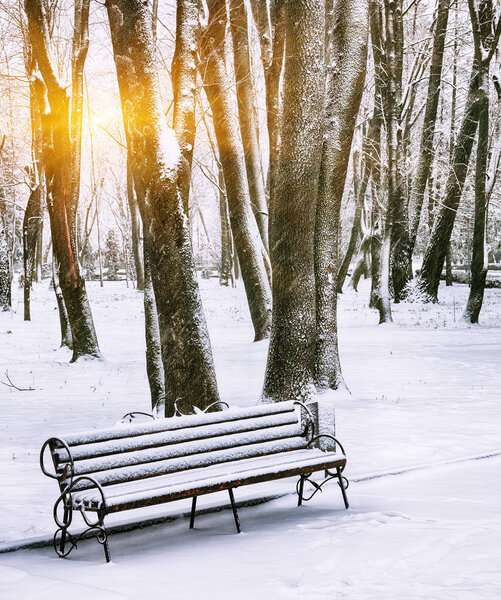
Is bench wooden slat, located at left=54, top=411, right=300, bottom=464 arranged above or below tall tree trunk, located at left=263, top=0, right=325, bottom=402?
below

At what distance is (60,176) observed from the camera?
537 inches

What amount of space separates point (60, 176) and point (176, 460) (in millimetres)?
10066

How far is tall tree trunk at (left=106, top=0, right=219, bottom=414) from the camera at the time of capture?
6.71 meters

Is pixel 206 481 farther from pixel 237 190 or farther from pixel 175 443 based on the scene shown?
pixel 237 190

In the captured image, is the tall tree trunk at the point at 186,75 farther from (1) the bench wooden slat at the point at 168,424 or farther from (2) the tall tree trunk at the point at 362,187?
(2) the tall tree trunk at the point at 362,187

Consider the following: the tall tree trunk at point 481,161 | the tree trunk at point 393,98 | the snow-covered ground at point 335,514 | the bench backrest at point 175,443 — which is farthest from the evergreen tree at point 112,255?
the bench backrest at point 175,443

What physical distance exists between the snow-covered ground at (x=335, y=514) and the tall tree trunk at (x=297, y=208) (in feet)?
2.85

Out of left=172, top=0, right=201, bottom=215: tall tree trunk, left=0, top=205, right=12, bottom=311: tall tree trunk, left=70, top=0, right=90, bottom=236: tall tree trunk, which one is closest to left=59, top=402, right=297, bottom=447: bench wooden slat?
left=172, top=0, right=201, bottom=215: tall tree trunk

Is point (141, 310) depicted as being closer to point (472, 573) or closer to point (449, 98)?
point (449, 98)

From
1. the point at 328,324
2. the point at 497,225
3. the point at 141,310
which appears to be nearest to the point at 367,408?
Result: the point at 328,324

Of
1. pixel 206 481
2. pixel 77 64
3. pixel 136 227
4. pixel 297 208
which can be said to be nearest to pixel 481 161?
pixel 77 64

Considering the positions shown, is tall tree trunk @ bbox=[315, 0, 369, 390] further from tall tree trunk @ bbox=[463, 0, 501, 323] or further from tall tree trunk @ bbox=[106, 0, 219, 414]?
tall tree trunk @ bbox=[463, 0, 501, 323]

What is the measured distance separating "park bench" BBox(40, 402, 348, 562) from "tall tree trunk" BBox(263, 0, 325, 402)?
6.48 ft

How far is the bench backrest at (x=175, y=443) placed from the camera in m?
4.38
